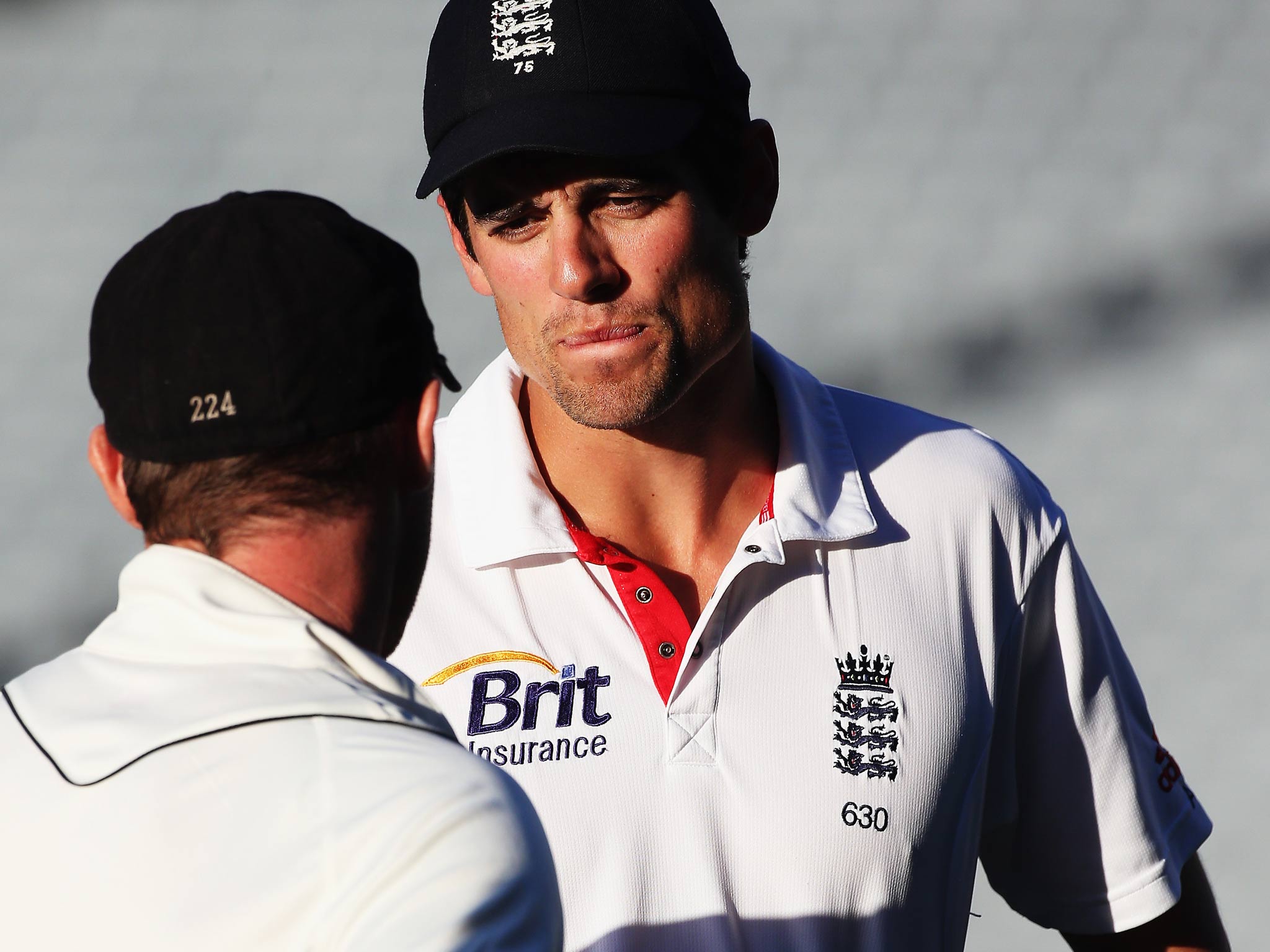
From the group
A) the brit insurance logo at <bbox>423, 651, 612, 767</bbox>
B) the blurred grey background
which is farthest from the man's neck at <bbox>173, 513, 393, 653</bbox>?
the blurred grey background

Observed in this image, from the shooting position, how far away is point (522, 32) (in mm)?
1432

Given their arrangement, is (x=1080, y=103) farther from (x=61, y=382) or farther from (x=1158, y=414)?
(x=61, y=382)

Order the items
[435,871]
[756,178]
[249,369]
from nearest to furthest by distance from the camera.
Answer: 1. [435,871]
2. [249,369]
3. [756,178]

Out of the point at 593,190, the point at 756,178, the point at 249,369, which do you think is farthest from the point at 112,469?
Result: the point at 756,178

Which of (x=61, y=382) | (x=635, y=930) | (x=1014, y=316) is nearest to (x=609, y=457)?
(x=635, y=930)

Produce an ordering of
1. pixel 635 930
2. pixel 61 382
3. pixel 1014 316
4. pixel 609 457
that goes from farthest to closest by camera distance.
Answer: pixel 1014 316 < pixel 61 382 < pixel 609 457 < pixel 635 930

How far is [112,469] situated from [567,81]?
684 millimetres

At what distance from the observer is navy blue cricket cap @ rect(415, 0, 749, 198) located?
54.1 inches

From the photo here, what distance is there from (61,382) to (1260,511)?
2.30 m

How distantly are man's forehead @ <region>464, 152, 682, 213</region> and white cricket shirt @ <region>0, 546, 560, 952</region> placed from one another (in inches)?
28.0

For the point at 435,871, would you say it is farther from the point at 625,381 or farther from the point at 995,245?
the point at 995,245

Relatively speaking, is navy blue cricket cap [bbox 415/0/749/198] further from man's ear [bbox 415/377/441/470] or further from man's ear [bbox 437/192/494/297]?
man's ear [bbox 415/377/441/470]

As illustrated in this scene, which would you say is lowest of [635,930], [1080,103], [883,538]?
[635,930]

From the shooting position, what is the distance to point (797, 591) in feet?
4.66
